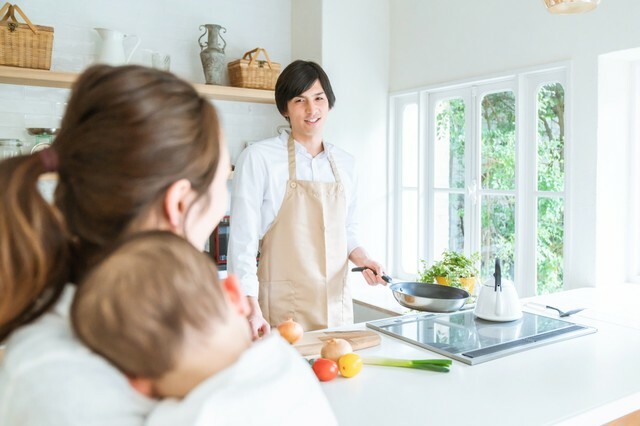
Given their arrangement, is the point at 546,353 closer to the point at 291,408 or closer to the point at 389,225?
the point at 291,408

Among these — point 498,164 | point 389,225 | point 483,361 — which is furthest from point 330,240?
point 389,225

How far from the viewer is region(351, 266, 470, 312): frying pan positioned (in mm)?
1989

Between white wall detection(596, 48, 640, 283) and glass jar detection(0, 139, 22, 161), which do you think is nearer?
white wall detection(596, 48, 640, 283)

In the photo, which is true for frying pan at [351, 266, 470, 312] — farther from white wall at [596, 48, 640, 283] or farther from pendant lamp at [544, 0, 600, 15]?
white wall at [596, 48, 640, 283]

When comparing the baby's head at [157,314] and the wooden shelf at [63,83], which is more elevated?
the wooden shelf at [63,83]

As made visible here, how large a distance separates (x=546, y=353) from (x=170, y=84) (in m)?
1.41

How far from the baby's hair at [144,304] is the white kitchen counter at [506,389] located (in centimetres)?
69

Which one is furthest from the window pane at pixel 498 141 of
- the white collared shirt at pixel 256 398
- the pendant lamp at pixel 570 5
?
the white collared shirt at pixel 256 398

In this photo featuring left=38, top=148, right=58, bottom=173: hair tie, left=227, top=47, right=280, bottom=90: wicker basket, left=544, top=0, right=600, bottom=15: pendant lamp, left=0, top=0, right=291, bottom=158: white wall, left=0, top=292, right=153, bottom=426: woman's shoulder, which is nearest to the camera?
left=0, top=292, right=153, bottom=426: woman's shoulder

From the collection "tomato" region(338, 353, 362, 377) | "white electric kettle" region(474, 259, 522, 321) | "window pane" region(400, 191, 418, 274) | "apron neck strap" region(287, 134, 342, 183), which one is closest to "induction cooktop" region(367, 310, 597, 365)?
"white electric kettle" region(474, 259, 522, 321)

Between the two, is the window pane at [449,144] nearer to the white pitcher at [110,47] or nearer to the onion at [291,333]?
the white pitcher at [110,47]

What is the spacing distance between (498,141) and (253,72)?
1567 mm

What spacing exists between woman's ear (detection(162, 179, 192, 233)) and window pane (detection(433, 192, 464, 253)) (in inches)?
127

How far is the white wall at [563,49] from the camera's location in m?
2.84
